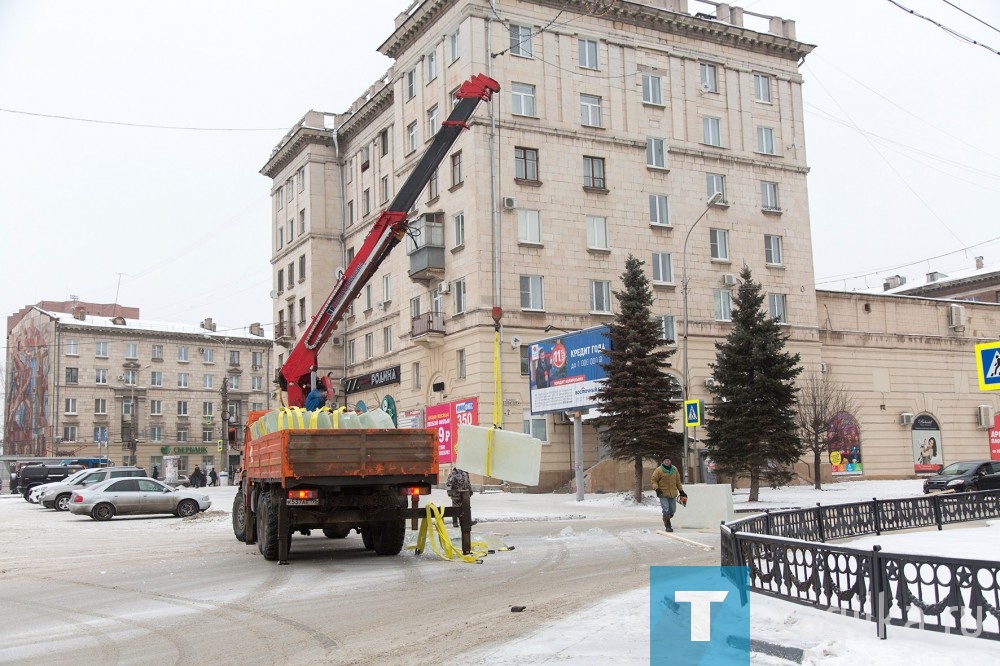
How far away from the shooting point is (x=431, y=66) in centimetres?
4434

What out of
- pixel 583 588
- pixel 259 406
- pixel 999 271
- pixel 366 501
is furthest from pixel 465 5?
pixel 259 406

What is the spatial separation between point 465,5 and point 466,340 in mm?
14666

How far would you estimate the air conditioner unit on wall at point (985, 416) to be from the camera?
50938mm

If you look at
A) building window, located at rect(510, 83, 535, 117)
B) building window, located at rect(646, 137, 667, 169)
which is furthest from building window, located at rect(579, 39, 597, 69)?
building window, located at rect(646, 137, 667, 169)

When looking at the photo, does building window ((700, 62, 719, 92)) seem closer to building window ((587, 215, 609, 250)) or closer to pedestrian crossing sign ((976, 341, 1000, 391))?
building window ((587, 215, 609, 250))

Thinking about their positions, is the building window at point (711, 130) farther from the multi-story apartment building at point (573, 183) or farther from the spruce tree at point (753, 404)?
the spruce tree at point (753, 404)

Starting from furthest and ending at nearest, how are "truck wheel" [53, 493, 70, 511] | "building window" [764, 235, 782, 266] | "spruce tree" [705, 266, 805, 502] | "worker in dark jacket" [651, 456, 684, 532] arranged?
"building window" [764, 235, 782, 266]
"truck wheel" [53, 493, 70, 511]
"spruce tree" [705, 266, 805, 502]
"worker in dark jacket" [651, 456, 684, 532]

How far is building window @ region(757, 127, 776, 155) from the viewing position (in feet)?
159

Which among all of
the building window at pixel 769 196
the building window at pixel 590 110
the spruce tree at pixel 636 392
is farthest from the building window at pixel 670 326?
the spruce tree at pixel 636 392

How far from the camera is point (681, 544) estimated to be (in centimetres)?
1697

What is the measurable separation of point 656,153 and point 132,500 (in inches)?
1120

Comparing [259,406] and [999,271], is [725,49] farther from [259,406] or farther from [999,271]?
[259,406]

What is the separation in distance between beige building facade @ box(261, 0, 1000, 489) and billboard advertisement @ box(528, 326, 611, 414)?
505cm
